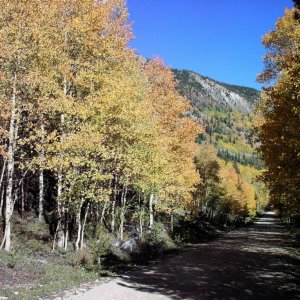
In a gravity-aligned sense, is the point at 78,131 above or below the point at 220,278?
above

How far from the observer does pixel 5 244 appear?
17.9 m

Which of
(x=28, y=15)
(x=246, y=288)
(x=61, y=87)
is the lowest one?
(x=246, y=288)

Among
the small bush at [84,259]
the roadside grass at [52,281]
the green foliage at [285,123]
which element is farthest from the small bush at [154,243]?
the green foliage at [285,123]

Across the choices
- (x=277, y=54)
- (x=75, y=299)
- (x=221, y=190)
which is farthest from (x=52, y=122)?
(x=221, y=190)

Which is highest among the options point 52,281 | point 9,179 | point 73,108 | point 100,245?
point 73,108

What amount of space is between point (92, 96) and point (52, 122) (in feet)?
8.93

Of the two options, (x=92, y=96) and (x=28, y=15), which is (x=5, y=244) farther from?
(x=28, y=15)

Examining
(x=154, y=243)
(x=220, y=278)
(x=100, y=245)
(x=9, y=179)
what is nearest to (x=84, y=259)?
(x=100, y=245)

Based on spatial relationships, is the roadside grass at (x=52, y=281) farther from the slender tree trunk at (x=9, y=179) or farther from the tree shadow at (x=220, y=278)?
the slender tree trunk at (x=9, y=179)

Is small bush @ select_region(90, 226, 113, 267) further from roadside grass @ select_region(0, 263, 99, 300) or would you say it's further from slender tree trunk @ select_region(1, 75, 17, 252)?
slender tree trunk @ select_region(1, 75, 17, 252)

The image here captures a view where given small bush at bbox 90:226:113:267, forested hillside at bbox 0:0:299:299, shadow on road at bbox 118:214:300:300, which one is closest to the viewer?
shadow on road at bbox 118:214:300:300

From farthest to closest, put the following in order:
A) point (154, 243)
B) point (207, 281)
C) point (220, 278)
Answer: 1. point (154, 243)
2. point (220, 278)
3. point (207, 281)

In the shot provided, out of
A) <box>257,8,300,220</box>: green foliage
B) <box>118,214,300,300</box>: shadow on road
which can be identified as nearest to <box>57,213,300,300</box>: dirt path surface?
<box>118,214,300,300</box>: shadow on road

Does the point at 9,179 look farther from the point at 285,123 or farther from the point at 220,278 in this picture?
the point at 285,123
